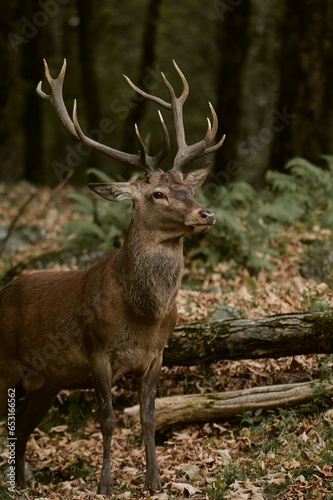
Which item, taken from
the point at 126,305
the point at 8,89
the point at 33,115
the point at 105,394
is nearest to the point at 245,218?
the point at 126,305

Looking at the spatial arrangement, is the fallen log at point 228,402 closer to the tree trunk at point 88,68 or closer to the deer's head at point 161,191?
the deer's head at point 161,191

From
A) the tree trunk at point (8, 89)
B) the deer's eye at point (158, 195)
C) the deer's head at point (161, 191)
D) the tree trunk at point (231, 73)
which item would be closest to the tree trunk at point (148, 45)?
the tree trunk at point (8, 89)

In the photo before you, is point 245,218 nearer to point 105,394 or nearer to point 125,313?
point 125,313

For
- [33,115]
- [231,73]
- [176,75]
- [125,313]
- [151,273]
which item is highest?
[176,75]

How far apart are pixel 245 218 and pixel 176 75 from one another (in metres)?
14.9

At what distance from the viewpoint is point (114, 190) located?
5539 millimetres

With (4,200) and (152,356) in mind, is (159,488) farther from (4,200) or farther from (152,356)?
(4,200)

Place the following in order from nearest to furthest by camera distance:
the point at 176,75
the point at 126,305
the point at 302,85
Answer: the point at 126,305
the point at 302,85
the point at 176,75

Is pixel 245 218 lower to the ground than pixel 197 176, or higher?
lower

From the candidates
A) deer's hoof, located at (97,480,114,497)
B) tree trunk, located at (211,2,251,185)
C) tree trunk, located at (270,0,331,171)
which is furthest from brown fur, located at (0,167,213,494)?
tree trunk, located at (211,2,251,185)

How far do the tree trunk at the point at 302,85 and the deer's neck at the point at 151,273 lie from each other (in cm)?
735

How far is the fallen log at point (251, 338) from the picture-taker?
5.84 meters

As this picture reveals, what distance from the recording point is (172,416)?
6.26 meters

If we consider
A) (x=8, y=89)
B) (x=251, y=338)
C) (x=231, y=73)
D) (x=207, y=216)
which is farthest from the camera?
(x=8, y=89)
